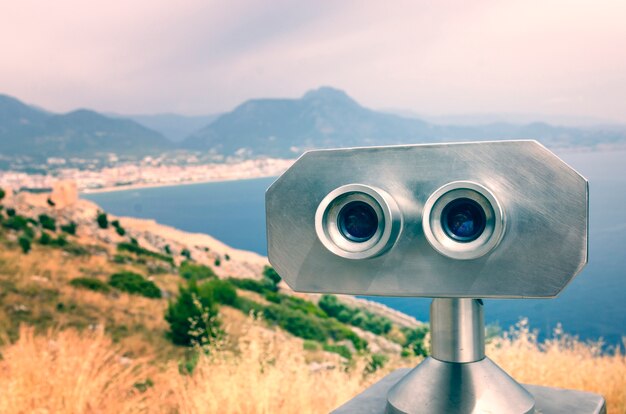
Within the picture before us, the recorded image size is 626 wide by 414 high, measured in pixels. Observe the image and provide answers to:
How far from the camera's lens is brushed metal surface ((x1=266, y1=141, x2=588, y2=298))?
2.15m

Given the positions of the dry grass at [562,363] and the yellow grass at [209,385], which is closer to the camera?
the yellow grass at [209,385]

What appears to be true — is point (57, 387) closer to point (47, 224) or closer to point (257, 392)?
point (257, 392)

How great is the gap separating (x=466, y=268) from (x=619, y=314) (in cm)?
3200

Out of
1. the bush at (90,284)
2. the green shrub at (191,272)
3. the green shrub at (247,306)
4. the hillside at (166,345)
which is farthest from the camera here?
the green shrub at (191,272)

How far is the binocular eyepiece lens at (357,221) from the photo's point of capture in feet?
7.86

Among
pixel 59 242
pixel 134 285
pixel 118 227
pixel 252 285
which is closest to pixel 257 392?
pixel 134 285

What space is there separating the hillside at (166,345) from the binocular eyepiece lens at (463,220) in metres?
2.40

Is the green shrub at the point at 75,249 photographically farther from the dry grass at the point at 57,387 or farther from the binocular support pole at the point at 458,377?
the binocular support pole at the point at 458,377

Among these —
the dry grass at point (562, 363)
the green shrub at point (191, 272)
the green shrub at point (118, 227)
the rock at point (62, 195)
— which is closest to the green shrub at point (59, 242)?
the green shrub at point (191, 272)

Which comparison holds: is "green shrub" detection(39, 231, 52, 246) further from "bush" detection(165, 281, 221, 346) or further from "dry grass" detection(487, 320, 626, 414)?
"dry grass" detection(487, 320, 626, 414)

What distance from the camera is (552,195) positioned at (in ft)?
7.05

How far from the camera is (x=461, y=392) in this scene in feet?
8.26

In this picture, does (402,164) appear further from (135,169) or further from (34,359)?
(135,169)

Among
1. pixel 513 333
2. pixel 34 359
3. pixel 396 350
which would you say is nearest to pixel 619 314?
pixel 396 350
